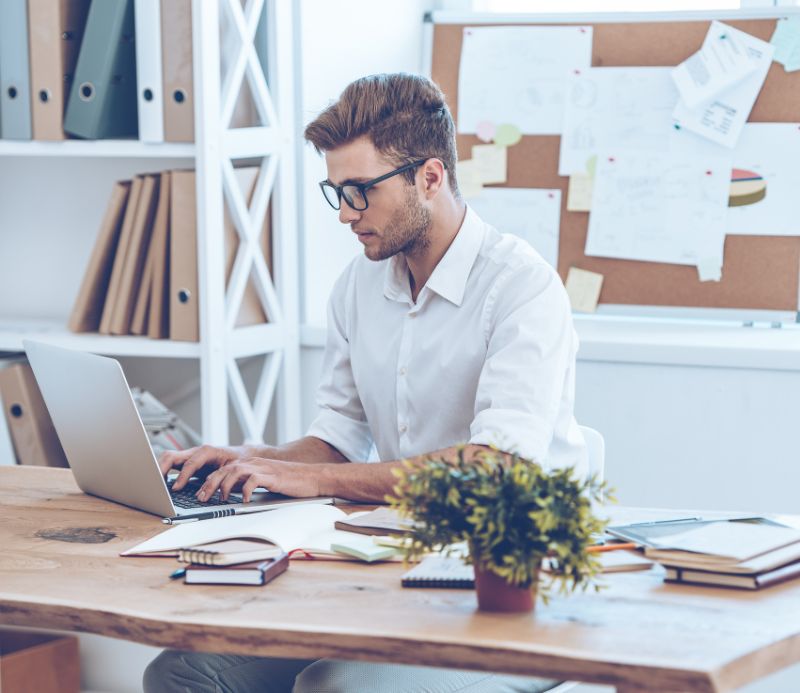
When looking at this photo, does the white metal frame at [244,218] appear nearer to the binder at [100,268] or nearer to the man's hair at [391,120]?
the binder at [100,268]

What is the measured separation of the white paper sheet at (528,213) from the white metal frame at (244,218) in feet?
1.61

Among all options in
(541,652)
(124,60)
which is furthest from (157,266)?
(541,652)

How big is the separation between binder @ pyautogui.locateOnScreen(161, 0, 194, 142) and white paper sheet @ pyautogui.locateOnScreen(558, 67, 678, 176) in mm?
890

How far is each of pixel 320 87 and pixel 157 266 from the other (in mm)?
628

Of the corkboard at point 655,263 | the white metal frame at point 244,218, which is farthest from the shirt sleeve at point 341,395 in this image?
the corkboard at point 655,263

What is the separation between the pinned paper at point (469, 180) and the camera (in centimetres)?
307

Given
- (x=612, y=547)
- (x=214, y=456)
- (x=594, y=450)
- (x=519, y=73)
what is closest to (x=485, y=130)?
(x=519, y=73)

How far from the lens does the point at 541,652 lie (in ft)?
3.98

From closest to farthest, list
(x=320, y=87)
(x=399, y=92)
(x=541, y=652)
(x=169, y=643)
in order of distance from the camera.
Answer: (x=541, y=652) < (x=169, y=643) < (x=399, y=92) < (x=320, y=87)

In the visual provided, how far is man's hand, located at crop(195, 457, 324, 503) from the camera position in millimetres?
1808

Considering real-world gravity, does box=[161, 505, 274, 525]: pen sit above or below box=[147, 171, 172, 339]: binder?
below

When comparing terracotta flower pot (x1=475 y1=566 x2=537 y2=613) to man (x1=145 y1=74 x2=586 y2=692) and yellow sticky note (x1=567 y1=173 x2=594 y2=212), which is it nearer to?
man (x1=145 y1=74 x2=586 y2=692)

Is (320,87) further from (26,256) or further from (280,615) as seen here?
(280,615)

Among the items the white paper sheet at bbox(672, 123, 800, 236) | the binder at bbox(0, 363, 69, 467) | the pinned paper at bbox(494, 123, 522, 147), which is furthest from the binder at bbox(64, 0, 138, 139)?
the white paper sheet at bbox(672, 123, 800, 236)
